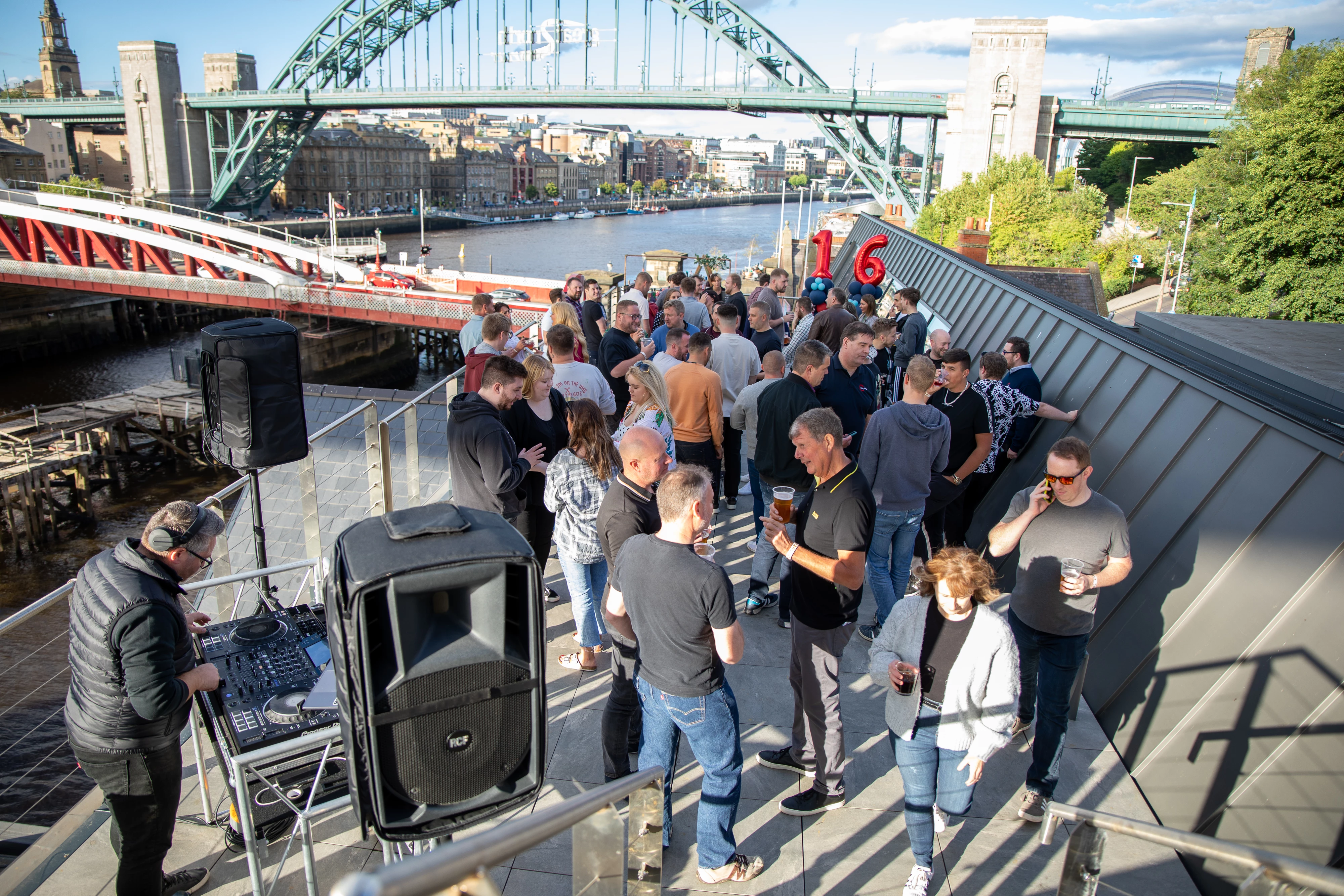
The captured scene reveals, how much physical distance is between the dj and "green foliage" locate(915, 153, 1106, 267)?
→ 3273 centimetres

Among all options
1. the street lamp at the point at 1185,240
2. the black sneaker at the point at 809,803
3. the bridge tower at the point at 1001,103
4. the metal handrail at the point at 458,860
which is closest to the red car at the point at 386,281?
the bridge tower at the point at 1001,103

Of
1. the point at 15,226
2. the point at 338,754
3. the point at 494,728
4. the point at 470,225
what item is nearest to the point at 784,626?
the point at 338,754

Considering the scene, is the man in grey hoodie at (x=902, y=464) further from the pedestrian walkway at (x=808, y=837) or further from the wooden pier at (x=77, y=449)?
the wooden pier at (x=77, y=449)

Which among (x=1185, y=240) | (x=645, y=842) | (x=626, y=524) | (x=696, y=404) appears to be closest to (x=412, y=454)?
(x=696, y=404)

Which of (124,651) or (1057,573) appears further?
(1057,573)

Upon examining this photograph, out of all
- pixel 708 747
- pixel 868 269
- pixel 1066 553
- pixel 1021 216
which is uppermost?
pixel 1021 216

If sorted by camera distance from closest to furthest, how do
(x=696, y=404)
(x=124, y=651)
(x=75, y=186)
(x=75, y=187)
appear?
1. (x=124, y=651)
2. (x=696, y=404)
3. (x=75, y=187)
4. (x=75, y=186)

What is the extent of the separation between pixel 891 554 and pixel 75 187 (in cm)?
4401

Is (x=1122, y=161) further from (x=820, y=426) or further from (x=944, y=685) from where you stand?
(x=944, y=685)

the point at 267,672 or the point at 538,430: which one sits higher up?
the point at 538,430

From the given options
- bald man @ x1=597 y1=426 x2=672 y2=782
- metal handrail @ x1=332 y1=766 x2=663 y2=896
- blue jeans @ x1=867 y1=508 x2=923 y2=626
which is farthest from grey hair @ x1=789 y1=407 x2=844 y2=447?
metal handrail @ x1=332 y1=766 x2=663 y2=896

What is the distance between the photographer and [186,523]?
8.86 feet

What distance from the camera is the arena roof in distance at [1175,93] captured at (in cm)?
13325

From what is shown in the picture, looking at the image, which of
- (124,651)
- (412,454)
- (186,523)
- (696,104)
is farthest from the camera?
(696,104)
